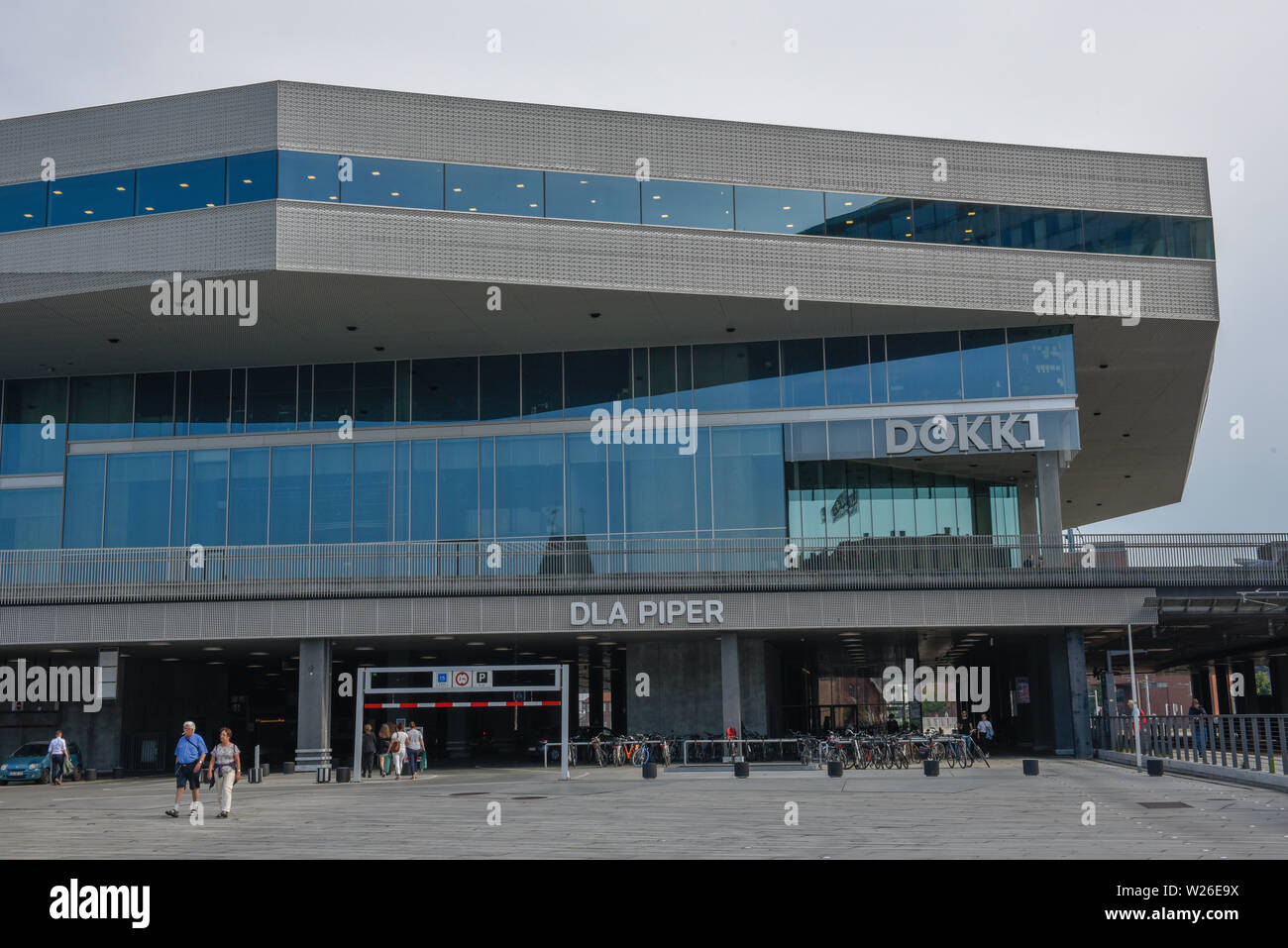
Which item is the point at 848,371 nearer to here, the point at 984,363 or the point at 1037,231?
the point at 984,363

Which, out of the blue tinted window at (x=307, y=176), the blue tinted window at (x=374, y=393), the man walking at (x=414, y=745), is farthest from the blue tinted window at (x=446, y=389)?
the man walking at (x=414, y=745)

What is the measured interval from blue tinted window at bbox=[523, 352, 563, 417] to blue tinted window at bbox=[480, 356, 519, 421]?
33 cm

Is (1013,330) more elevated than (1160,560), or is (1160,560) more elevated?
(1013,330)

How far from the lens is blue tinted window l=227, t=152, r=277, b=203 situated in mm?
34525

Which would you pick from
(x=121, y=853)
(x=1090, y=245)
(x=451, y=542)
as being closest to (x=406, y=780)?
(x=451, y=542)

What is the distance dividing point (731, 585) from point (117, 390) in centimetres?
2165

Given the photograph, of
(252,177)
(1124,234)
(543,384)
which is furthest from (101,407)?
(1124,234)

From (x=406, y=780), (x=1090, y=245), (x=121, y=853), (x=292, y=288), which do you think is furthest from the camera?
(x=1090, y=245)

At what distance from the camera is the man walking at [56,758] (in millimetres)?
35156

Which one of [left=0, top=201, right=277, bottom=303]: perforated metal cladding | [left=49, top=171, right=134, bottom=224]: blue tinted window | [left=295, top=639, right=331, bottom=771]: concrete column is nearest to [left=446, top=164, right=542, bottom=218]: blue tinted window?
[left=0, top=201, right=277, bottom=303]: perforated metal cladding

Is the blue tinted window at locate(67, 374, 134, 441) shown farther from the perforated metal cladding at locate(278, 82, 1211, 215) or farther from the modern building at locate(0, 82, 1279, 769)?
the perforated metal cladding at locate(278, 82, 1211, 215)

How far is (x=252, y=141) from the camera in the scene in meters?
34.9

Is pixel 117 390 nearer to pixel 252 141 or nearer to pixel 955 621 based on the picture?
pixel 252 141

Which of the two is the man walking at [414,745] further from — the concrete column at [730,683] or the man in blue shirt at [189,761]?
the man in blue shirt at [189,761]
